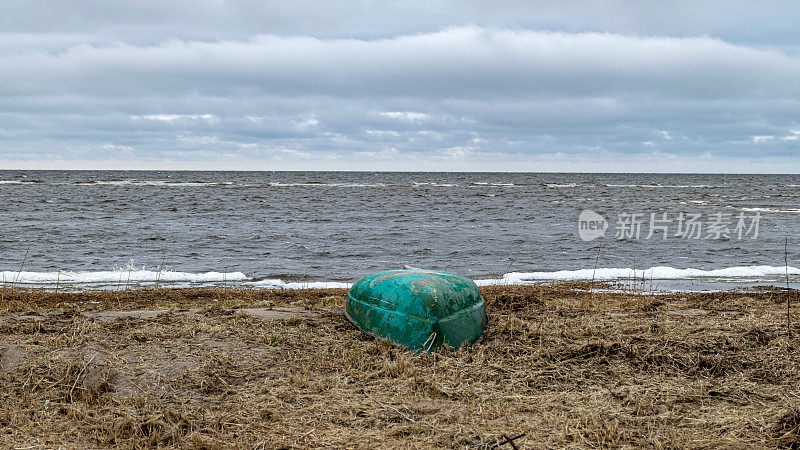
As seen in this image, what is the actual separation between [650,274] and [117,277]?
38.5ft

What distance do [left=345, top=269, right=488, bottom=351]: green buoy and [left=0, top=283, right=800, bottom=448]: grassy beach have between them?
0.18m

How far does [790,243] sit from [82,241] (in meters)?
22.1

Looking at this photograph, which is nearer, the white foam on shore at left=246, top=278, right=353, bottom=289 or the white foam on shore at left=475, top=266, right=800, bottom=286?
the white foam on shore at left=246, top=278, right=353, bottom=289

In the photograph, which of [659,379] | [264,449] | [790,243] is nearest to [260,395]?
[264,449]

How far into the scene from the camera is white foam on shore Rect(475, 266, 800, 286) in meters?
12.8

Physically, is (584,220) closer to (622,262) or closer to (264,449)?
(622,262)

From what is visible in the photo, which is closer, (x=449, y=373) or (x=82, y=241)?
(x=449, y=373)

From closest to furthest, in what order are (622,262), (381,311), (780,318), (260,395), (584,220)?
(260,395), (381,311), (780,318), (622,262), (584,220)

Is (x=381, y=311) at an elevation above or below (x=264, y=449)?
above

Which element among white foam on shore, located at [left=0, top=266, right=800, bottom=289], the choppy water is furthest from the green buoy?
the choppy water

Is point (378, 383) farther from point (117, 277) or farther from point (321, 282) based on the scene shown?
point (117, 277)

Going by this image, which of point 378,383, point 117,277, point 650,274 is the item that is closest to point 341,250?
point 117,277

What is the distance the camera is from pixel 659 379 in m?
4.88

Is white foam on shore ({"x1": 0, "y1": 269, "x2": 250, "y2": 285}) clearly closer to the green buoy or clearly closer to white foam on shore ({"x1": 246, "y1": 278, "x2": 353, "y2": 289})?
white foam on shore ({"x1": 246, "y1": 278, "x2": 353, "y2": 289})
